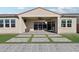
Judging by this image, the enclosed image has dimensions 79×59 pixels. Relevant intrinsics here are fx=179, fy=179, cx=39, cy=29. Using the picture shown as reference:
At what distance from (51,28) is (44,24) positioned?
266 centimetres

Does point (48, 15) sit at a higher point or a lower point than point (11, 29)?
higher

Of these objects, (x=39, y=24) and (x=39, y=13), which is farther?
(x=39, y=24)

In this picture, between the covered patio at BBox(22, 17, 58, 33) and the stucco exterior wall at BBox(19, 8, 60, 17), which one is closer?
the stucco exterior wall at BBox(19, 8, 60, 17)

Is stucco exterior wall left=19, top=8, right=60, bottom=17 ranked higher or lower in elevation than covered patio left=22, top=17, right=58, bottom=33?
higher

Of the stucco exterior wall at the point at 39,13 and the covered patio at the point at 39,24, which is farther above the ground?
the stucco exterior wall at the point at 39,13

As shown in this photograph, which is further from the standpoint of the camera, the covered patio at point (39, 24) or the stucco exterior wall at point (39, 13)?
the covered patio at point (39, 24)

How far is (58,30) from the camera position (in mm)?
31250

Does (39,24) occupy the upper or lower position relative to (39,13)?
lower
